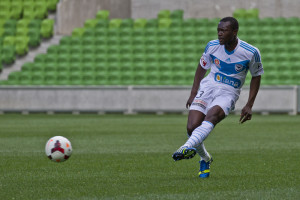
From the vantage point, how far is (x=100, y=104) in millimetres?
25125

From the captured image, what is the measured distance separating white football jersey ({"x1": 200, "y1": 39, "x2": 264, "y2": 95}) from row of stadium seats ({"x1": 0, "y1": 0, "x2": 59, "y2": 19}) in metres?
22.8

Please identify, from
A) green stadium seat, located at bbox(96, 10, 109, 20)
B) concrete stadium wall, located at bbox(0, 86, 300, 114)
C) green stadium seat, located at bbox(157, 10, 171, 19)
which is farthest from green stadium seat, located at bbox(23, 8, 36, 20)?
concrete stadium wall, located at bbox(0, 86, 300, 114)

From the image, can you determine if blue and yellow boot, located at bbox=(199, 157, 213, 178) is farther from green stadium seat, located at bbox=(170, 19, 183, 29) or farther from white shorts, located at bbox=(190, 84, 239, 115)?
green stadium seat, located at bbox=(170, 19, 183, 29)

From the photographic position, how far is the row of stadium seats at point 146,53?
88.3 ft

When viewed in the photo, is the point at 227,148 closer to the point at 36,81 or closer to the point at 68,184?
the point at 68,184

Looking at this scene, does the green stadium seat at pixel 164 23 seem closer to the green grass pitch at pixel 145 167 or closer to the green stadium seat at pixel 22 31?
the green stadium seat at pixel 22 31

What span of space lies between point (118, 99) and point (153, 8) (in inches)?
251

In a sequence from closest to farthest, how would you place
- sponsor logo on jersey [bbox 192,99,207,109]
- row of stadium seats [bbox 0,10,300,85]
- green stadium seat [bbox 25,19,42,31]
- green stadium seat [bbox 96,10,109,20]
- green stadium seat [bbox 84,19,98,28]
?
sponsor logo on jersey [bbox 192,99,207,109] → row of stadium seats [bbox 0,10,300,85] → green stadium seat [bbox 84,19,98,28] → green stadium seat [bbox 25,19,42,31] → green stadium seat [bbox 96,10,109,20]

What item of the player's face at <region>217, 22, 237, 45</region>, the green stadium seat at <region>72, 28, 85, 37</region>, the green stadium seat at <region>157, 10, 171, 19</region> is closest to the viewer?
the player's face at <region>217, 22, 237, 45</region>

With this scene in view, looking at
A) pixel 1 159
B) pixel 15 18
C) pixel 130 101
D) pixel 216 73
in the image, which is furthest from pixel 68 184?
pixel 15 18

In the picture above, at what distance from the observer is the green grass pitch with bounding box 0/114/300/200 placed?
6.48 meters

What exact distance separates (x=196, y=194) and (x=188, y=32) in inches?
875

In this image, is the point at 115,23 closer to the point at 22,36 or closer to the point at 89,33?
the point at 89,33

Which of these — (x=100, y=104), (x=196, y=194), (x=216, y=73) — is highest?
(x=216, y=73)
